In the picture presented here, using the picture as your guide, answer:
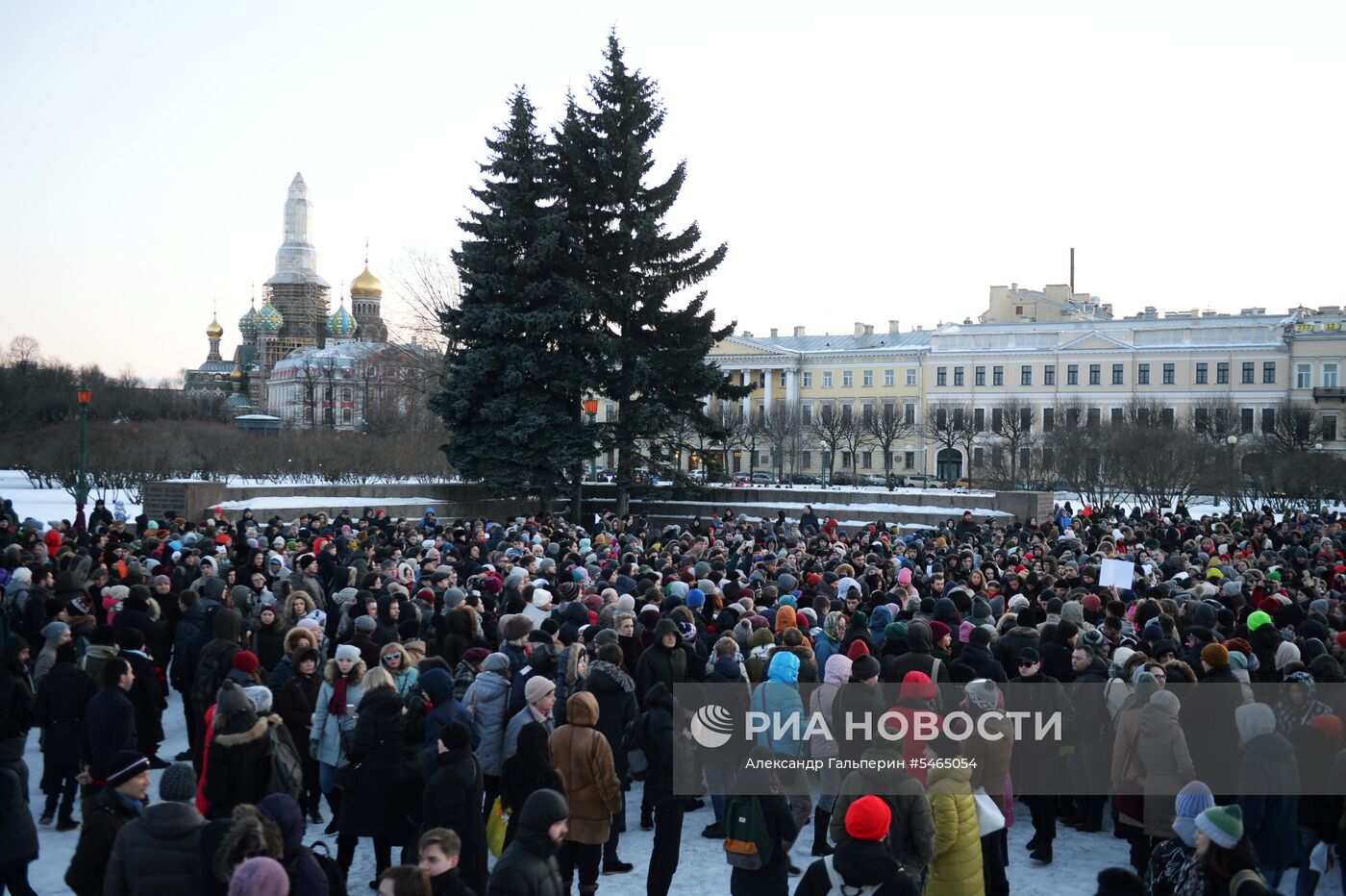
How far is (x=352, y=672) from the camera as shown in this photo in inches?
290

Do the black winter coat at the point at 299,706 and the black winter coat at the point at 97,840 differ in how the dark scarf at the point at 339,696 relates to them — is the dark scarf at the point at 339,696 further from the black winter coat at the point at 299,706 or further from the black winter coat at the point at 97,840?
the black winter coat at the point at 97,840

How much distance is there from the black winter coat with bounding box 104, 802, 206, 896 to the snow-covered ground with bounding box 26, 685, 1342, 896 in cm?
270

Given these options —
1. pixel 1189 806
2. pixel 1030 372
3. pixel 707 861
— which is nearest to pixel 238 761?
pixel 707 861

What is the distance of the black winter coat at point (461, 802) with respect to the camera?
573cm

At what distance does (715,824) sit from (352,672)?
288 centimetres

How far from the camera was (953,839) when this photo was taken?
5.45m

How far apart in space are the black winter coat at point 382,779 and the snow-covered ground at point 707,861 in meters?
1.16

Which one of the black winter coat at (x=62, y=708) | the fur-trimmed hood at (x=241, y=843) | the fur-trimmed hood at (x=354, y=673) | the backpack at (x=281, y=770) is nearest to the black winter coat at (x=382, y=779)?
the backpack at (x=281, y=770)

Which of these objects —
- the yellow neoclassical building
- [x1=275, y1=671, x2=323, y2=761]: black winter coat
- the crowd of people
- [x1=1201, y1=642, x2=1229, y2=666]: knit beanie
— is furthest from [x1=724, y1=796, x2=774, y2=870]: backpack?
the yellow neoclassical building

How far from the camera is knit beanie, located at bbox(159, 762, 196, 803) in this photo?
4.73 meters

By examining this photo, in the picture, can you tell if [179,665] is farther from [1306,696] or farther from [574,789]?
[1306,696]

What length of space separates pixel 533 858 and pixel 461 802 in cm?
130

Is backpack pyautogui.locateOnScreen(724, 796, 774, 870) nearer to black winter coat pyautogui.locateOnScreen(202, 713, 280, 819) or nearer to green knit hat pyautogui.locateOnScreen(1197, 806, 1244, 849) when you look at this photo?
green knit hat pyautogui.locateOnScreen(1197, 806, 1244, 849)

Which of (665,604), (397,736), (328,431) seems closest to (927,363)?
(328,431)
